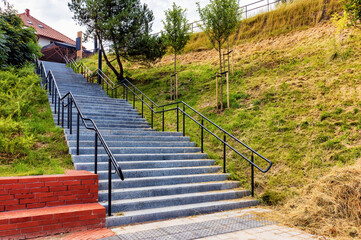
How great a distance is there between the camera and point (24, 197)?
3.89 m

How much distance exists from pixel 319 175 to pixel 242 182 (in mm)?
1628

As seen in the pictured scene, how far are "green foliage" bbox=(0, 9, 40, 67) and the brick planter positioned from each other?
776cm

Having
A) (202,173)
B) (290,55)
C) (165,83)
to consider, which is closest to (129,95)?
(165,83)

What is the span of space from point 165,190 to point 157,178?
0.38 metres

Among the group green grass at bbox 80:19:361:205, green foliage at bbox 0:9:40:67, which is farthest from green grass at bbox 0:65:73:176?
green grass at bbox 80:19:361:205

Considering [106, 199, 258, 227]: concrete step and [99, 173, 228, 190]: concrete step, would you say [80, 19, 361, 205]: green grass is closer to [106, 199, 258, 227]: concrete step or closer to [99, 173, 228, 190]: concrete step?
[99, 173, 228, 190]: concrete step

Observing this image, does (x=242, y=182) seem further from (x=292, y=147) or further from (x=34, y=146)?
(x=34, y=146)

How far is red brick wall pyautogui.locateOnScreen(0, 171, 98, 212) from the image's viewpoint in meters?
3.79

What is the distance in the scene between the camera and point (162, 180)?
5668 mm

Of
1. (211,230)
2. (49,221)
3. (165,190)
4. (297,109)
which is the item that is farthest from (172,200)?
(297,109)

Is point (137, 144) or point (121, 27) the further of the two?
point (121, 27)

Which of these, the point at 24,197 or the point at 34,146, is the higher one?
the point at 34,146

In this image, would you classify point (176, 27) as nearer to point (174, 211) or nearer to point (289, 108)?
point (289, 108)

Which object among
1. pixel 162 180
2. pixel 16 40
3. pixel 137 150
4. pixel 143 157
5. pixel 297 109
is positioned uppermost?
pixel 16 40
